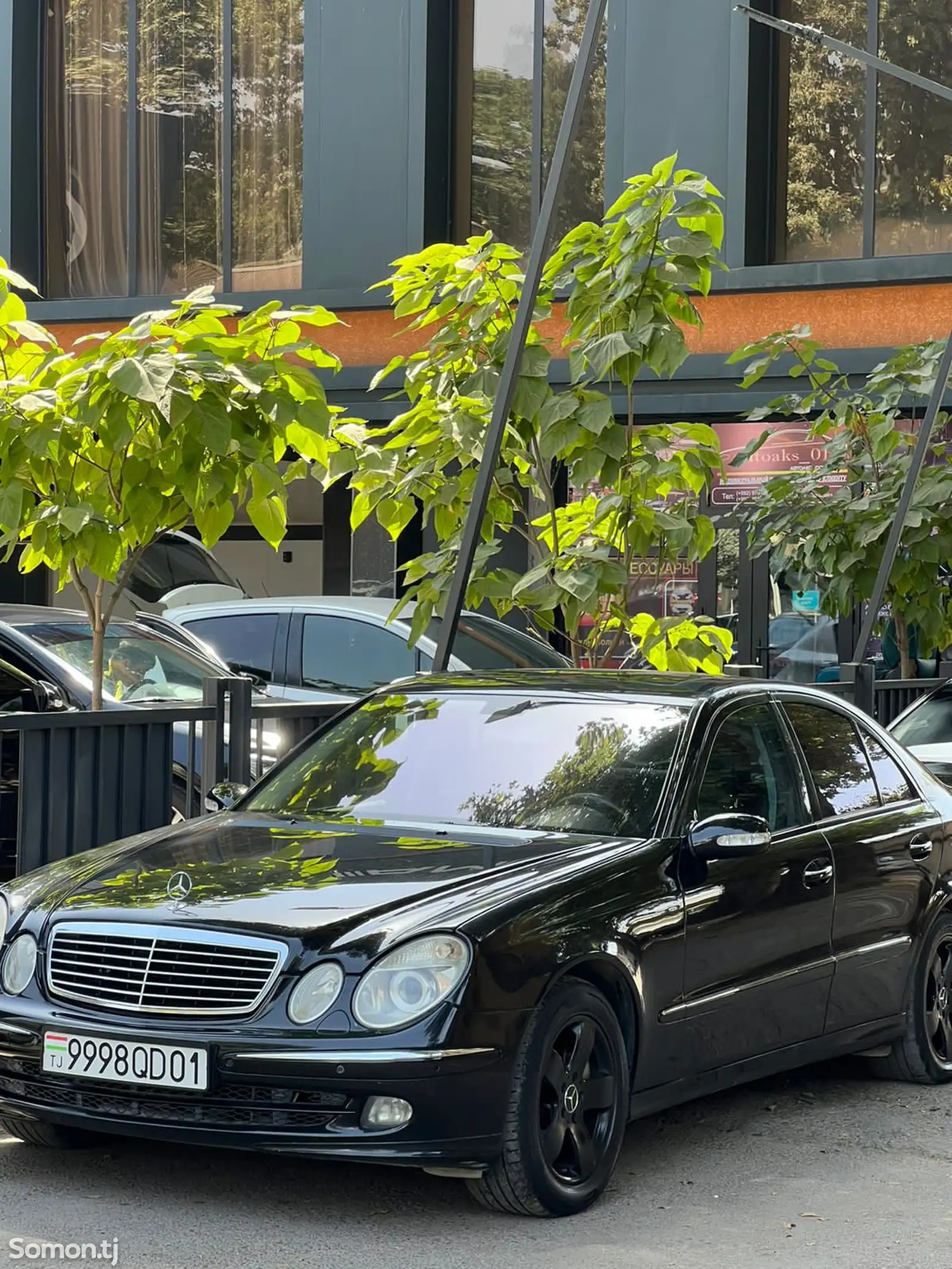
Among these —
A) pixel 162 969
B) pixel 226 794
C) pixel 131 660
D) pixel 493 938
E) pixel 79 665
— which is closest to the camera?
pixel 493 938

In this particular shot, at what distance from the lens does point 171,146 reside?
22391 millimetres

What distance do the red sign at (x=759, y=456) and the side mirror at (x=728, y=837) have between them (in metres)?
12.3

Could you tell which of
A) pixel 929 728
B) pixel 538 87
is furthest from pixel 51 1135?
pixel 538 87

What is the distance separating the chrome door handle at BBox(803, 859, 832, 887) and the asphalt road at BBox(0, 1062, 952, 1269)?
831mm

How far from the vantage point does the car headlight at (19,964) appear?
18.4 ft

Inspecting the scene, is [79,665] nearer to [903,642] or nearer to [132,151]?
[903,642]

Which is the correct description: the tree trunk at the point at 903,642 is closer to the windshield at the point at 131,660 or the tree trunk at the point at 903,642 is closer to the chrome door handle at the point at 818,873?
the windshield at the point at 131,660

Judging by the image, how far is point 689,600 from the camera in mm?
19719

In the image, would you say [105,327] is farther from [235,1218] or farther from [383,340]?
[235,1218]

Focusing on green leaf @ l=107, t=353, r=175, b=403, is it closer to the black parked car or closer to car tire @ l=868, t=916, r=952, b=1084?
the black parked car

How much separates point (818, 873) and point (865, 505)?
277 inches

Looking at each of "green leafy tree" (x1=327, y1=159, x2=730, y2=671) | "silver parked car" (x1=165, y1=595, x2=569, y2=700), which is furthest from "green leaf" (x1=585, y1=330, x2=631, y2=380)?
"silver parked car" (x1=165, y1=595, x2=569, y2=700)

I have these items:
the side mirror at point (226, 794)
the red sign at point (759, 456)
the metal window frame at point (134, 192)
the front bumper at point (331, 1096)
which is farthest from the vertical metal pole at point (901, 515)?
the metal window frame at point (134, 192)

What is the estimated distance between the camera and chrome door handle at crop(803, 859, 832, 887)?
21.9 ft
